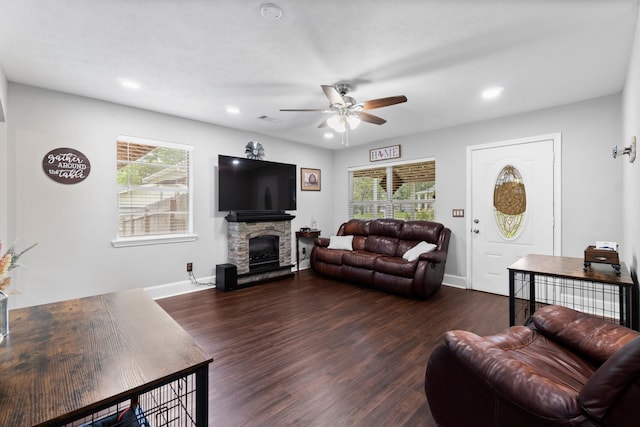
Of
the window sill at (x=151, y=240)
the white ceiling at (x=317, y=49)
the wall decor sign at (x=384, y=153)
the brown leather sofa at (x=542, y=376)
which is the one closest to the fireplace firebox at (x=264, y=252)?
the window sill at (x=151, y=240)

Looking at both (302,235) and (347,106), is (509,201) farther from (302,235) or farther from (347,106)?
(302,235)

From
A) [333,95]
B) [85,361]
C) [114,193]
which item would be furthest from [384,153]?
[85,361]

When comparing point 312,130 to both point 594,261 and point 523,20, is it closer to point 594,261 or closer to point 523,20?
point 523,20

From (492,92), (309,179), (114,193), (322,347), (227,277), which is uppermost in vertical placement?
(492,92)

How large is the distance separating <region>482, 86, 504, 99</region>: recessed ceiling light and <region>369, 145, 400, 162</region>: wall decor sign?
2033 millimetres

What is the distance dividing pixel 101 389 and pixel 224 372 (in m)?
1.51

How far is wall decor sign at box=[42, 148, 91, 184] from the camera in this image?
322 centimetres

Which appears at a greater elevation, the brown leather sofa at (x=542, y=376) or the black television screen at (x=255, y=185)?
the black television screen at (x=255, y=185)

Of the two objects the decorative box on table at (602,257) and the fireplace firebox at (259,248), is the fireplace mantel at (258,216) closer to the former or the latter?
the fireplace firebox at (259,248)

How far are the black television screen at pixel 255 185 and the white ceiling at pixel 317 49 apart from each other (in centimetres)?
119

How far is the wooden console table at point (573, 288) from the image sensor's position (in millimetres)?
2148

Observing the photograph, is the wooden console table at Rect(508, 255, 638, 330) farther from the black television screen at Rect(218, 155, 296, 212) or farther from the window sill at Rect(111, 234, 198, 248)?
the window sill at Rect(111, 234, 198, 248)

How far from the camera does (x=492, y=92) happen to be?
330cm

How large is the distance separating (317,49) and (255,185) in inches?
113
